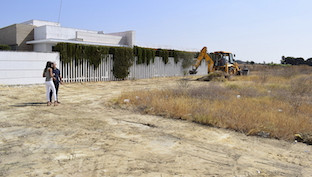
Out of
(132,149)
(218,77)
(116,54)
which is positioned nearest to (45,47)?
(116,54)

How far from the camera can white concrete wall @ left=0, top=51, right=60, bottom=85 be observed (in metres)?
13.0

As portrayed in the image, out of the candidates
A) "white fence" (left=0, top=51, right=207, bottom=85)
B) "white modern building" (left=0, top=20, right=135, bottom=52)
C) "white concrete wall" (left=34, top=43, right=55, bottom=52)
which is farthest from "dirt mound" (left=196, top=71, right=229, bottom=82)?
"white concrete wall" (left=34, top=43, right=55, bottom=52)

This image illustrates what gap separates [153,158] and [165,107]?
3961mm

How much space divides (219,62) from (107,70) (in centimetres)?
1044

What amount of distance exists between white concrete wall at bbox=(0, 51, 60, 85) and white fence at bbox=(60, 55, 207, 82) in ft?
5.10

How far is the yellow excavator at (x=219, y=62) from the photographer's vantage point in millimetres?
22391

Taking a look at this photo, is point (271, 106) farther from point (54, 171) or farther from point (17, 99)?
point (17, 99)

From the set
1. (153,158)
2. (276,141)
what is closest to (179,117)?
(276,141)

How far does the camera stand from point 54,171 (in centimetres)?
359

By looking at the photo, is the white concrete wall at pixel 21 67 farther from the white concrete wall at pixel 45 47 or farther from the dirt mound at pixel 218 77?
the dirt mound at pixel 218 77

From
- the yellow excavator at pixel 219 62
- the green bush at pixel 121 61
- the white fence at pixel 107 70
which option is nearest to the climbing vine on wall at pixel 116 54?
the green bush at pixel 121 61

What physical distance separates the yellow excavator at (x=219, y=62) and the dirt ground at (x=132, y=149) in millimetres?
16001

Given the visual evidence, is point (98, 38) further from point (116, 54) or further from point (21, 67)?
point (21, 67)

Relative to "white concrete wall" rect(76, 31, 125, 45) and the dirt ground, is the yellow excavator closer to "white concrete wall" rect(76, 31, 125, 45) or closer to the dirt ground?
"white concrete wall" rect(76, 31, 125, 45)
